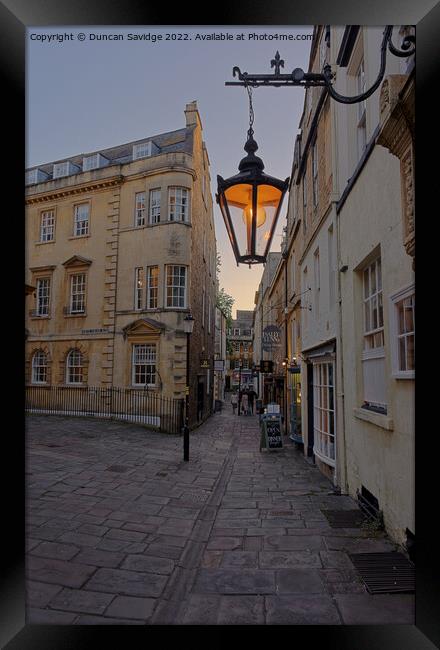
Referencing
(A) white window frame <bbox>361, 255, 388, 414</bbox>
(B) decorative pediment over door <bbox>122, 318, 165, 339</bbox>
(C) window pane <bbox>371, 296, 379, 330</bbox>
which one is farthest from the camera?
(B) decorative pediment over door <bbox>122, 318, 165, 339</bbox>

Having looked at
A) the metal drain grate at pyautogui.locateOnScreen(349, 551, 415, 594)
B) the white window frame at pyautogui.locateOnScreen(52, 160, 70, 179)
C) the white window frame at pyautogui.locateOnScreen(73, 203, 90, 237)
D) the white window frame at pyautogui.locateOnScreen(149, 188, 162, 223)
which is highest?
the white window frame at pyautogui.locateOnScreen(149, 188, 162, 223)

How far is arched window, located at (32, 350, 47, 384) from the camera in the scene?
21.7 feet

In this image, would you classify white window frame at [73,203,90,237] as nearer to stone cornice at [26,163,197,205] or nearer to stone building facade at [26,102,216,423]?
stone building facade at [26,102,216,423]

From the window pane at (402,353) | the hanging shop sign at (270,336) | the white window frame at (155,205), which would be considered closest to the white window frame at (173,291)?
the white window frame at (155,205)

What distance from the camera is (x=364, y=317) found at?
628 centimetres

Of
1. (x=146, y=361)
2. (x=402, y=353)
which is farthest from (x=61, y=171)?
(x=402, y=353)

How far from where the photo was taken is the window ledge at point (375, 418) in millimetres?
4587

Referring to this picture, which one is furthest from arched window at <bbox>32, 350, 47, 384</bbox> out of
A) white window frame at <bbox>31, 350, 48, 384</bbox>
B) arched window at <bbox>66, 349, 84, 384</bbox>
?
arched window at <bbox>66, 349, 84, 384</bbox>

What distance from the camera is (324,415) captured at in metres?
9.40

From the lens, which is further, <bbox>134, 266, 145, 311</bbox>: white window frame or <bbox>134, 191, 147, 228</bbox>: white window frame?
<bbox>134, 266, 145, 311</bbox>: white window frame

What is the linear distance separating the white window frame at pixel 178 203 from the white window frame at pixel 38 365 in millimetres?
4216

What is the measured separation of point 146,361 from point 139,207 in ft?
11.6

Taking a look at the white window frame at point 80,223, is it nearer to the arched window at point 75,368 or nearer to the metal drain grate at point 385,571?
the arched window at point 75,368
